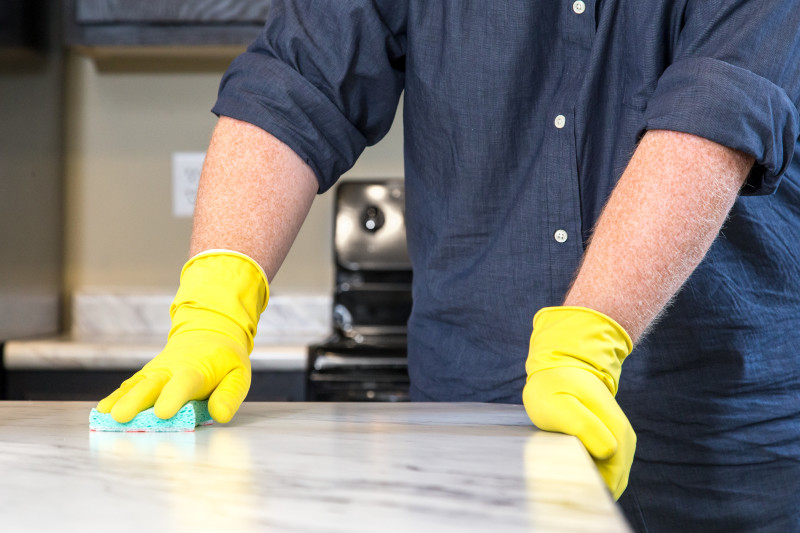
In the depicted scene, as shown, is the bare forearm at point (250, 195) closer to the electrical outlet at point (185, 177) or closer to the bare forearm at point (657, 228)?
the bare forearm at point (657, 228)

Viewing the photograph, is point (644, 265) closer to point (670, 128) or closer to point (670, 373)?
point (670, 128)

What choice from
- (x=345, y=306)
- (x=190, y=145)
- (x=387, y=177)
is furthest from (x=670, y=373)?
(x=190, y=145)

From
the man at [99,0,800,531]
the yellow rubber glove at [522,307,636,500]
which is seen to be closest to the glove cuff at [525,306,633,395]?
the yellow rubber glove at [522,307,636,500]

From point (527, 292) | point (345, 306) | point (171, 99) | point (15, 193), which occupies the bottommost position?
point (345, 306)

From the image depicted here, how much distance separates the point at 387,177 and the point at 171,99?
0.56 meters

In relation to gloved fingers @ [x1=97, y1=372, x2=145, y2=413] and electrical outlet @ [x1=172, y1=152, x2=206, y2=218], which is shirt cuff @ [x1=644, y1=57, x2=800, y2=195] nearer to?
gloved fingers @ [x1=97, y1=372, x2=145, y2=413]

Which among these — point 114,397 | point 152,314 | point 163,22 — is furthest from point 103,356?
point 114,397

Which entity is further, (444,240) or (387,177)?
(387,177)

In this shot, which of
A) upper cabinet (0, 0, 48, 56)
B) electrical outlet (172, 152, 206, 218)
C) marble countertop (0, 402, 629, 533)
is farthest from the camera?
electrical outlet (172, 152, 206, 218)

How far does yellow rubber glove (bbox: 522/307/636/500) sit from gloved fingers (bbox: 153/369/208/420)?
0.26 metres

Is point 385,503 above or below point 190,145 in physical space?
above

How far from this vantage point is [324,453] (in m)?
0.54

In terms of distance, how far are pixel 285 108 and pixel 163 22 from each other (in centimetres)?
96

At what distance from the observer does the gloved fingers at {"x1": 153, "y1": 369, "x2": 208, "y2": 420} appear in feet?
2.06
